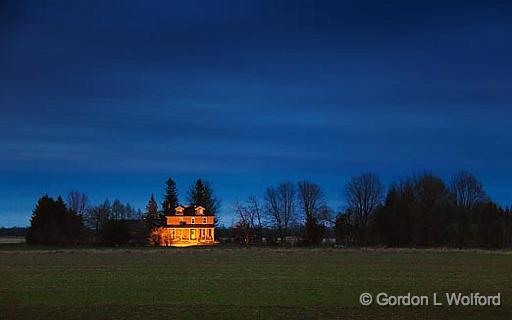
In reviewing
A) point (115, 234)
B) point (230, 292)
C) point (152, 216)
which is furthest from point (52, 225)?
point (230, 292)

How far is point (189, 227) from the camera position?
500ft

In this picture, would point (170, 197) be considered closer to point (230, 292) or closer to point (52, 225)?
point (52, 225)

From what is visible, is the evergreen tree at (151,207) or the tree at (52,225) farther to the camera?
the evergreen tree at (151,207)

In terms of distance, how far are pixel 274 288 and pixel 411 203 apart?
101896 millimetres

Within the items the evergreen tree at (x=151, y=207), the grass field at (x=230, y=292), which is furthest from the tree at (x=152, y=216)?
the grass field at (x=230, y=292)

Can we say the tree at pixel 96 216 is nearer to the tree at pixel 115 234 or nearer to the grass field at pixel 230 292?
the tree at pixel 115 234

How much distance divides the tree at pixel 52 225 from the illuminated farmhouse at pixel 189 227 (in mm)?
22620

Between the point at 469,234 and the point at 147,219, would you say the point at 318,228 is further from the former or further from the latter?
the point at 147,219

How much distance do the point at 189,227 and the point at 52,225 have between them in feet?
118

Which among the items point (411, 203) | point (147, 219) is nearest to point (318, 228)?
point (411, 203)

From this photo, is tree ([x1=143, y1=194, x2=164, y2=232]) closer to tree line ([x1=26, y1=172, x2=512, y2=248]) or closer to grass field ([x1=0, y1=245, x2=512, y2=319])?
tree line ([x1=26, y1=172, x2=512, y2=248])

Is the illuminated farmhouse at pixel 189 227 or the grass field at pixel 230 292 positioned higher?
the illuminated farmhouse at pixel 189 227

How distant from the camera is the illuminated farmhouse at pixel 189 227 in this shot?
15125 cm

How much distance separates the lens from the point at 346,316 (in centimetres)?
2131
